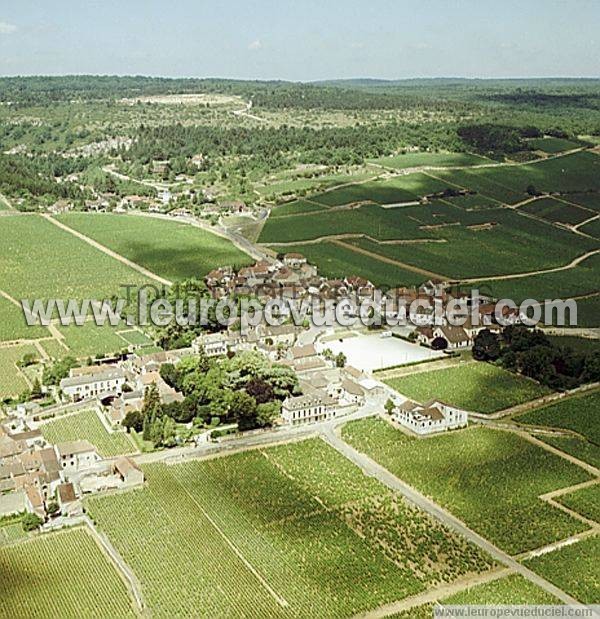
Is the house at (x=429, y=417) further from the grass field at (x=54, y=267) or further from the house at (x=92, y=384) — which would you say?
the grass field at (x=54, y=267)

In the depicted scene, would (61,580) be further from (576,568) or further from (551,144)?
(551,144)

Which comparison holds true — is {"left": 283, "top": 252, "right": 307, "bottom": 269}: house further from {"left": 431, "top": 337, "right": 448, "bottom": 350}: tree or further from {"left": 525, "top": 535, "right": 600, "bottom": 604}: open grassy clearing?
{"left": 525, "top": 535, "right": 600, "bottom": 604}: open grassy clearing

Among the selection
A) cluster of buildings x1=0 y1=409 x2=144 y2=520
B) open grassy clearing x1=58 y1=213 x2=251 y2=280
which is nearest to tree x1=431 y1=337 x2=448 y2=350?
cluster of buildings x1=0 y1=409 x2=144 y2=520

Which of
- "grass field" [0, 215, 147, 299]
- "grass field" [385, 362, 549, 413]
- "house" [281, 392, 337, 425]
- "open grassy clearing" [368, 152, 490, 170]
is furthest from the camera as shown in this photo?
"open grassy clearing" [368, 152, 490, 170]

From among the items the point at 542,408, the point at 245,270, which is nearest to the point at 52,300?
the point at 245,270

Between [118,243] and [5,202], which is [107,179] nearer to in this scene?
[5,202]
